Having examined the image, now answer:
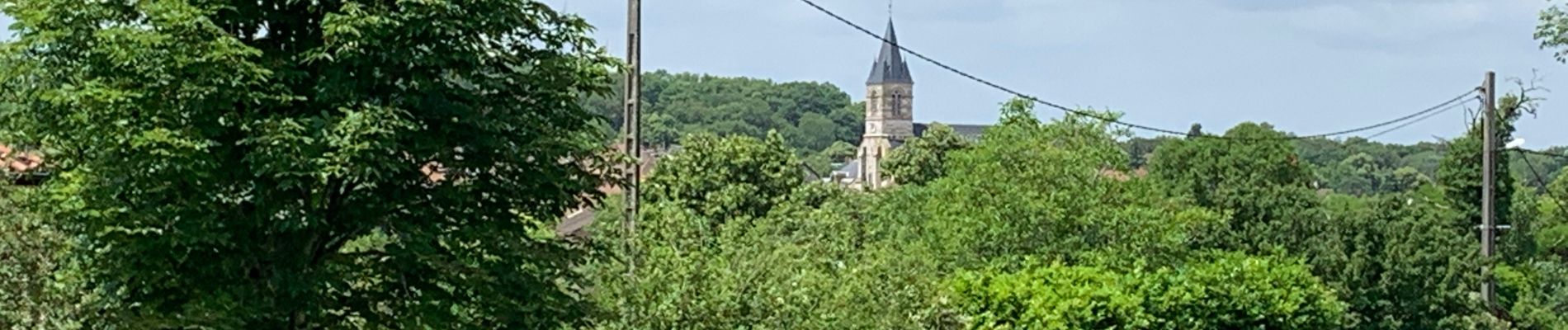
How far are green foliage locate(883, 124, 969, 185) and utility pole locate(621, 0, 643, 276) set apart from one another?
60431 mm

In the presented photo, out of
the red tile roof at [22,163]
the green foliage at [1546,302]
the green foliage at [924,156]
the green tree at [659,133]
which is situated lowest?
the green foliage at [1546,302]

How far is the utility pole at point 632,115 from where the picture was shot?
2338 cm

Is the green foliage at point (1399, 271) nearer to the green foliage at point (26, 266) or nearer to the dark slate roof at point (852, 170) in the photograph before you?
the green foliage at point (26, 266)

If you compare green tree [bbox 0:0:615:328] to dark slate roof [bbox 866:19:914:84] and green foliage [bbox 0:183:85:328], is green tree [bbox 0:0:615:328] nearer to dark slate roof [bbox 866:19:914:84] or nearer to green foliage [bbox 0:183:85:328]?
green foliage [bbox 0:183:85:328]

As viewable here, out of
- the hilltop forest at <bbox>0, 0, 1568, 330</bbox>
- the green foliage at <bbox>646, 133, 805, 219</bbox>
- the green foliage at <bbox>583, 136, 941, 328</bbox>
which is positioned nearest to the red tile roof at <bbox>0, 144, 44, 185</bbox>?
the hilltop forest at <bbox>0, 0, 1568, 330</bbox>

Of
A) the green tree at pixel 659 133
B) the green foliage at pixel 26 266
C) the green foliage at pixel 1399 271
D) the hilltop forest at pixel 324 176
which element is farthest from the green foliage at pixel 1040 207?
the green tree at pixel 659 133

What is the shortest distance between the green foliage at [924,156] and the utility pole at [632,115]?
6043 centimetres

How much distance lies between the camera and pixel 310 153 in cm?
1605

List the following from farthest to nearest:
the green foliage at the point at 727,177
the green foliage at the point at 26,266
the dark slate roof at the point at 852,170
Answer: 1. the dark slate roof at the point at 852,170
2. the green foliage at the point at 727,177
3. the green foliage at the point at 26,266

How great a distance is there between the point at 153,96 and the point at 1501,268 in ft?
180

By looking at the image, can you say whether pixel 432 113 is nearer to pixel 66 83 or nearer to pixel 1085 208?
pixel 66 83

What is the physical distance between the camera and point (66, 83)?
16172 millimetres

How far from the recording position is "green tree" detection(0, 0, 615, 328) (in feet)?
52.7

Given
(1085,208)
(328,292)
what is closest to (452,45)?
(328,292)
